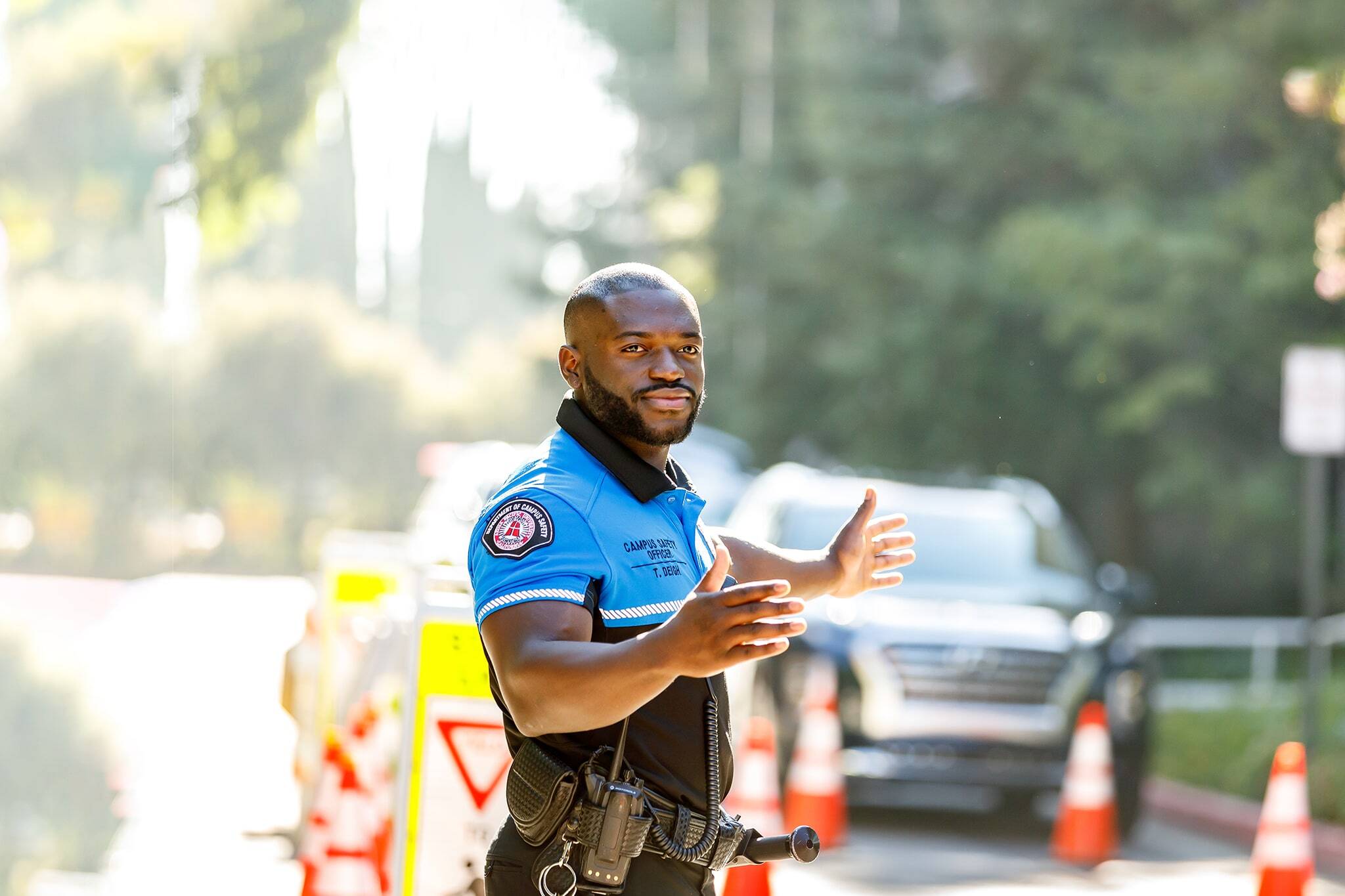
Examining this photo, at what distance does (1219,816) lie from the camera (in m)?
11.3

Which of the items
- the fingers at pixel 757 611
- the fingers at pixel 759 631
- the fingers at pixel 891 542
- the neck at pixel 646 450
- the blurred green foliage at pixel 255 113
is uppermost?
the blurred green foliage at pixel 255 113

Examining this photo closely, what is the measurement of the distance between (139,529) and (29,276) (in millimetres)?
1595

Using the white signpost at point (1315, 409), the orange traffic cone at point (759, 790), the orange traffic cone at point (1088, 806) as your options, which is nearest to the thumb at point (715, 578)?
the orange traffic cone at point (759, 790)

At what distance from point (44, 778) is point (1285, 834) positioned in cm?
474

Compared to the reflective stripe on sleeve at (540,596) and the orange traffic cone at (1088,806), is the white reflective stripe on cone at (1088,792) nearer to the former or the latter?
the orange traffic cone at (1088,806)

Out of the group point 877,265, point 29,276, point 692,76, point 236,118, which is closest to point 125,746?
point 29,276

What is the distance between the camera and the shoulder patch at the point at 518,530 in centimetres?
314

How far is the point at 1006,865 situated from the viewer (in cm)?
973

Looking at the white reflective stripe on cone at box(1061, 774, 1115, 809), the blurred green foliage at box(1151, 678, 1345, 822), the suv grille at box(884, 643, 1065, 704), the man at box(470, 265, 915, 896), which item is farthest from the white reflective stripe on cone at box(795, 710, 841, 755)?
the man at box(470, 265, 915, 896)

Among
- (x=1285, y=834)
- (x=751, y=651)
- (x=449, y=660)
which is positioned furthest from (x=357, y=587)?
(x=751, y=651)

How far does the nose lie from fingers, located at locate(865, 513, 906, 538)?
3.41ft

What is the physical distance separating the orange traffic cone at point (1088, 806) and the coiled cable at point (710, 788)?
660cm

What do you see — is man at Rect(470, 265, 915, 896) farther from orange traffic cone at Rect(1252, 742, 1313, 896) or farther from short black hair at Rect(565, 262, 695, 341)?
orange traffic cone at Rect(1252, 742, 1313, 896)

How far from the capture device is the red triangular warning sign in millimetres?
5480
